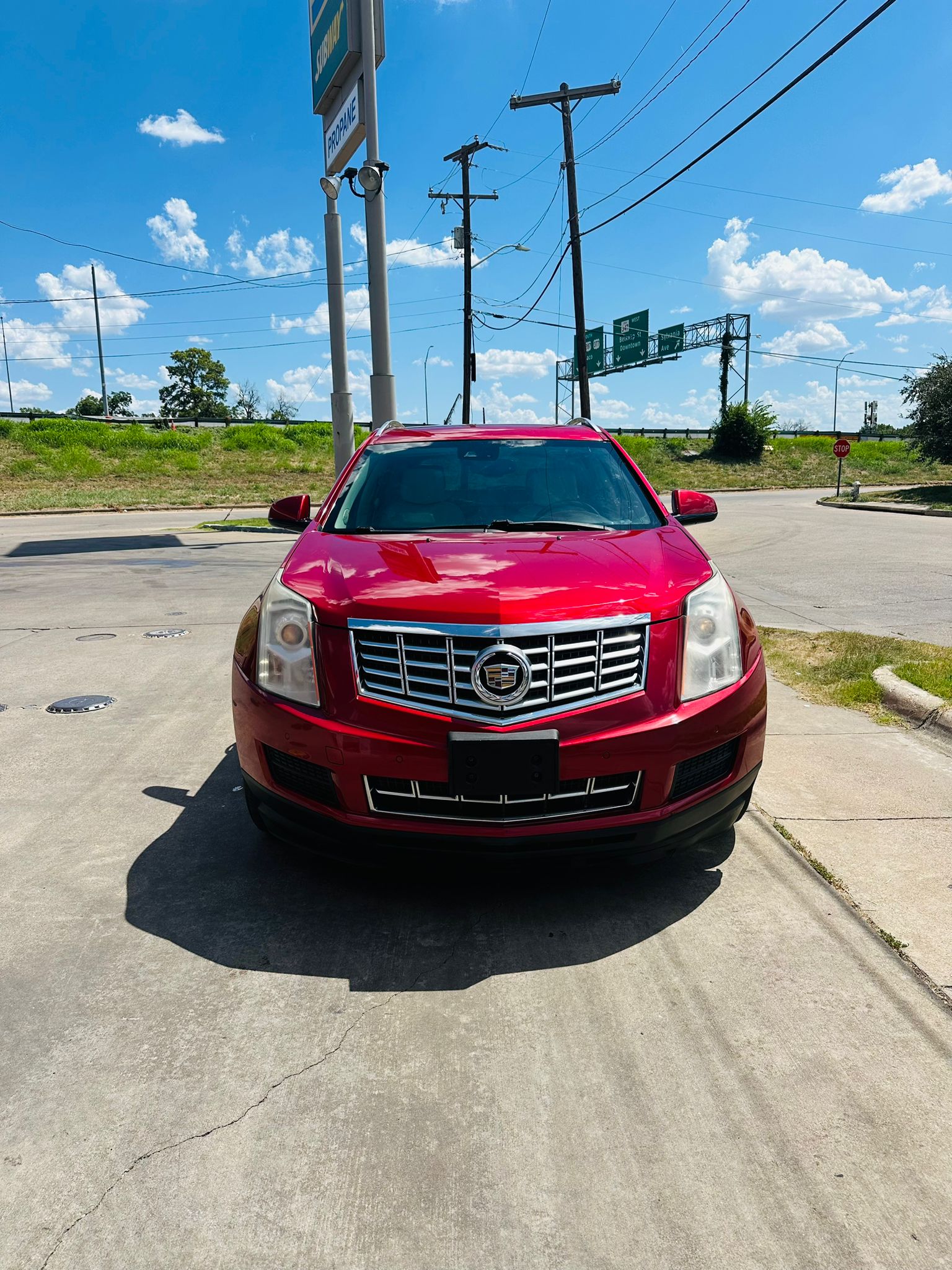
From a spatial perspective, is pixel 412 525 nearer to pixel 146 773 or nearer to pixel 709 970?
pixel 146 773

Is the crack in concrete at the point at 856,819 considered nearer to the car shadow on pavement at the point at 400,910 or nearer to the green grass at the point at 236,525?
the car shadow on pavement at the point at 400,910

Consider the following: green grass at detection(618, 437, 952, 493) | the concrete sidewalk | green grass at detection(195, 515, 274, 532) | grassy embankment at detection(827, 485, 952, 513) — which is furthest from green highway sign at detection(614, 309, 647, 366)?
the concrete sidewalk

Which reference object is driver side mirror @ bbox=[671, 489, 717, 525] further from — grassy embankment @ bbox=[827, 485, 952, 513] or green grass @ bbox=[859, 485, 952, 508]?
green grass @ bbox=[859, 485, 952, 508]

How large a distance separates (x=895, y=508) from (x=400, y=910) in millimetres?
29582

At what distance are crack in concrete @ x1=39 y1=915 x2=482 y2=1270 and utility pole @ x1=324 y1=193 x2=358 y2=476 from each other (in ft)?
49.8

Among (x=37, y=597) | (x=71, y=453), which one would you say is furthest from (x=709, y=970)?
(x=71, y=453)

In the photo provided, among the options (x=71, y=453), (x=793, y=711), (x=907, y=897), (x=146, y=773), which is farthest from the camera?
(x=71, y=453)

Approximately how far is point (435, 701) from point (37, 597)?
9.42 meters

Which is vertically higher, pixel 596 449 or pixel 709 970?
pixel 596 449

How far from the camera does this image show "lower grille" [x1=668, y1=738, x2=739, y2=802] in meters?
3.08

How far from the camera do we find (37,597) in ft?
35.7

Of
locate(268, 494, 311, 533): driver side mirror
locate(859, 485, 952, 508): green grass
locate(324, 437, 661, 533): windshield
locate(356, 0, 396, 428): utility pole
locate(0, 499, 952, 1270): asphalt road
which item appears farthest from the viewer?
locate(859, 485, 952, 508): green grass

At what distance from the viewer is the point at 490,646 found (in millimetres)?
2895

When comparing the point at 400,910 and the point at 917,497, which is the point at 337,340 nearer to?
the point at 400,910
